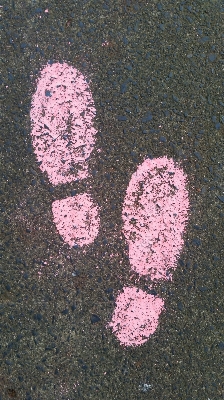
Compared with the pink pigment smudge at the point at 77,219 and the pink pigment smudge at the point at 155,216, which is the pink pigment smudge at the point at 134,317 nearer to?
the pink pigment smudge at the point at 155,216

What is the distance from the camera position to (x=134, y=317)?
Answer: 2.17 meters

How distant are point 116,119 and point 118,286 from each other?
0.96m

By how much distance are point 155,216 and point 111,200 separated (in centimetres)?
27

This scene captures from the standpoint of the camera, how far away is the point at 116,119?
221cm

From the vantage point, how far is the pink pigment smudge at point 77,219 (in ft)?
7.09

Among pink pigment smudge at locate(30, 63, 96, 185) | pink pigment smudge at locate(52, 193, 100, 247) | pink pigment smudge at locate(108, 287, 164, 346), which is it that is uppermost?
pink pigment smudge at locate(30, 63, 96, 185)

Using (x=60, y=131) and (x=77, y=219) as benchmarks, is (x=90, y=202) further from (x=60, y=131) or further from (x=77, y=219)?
(x=60, y=131)

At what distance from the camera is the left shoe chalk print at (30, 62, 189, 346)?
2.17 meters

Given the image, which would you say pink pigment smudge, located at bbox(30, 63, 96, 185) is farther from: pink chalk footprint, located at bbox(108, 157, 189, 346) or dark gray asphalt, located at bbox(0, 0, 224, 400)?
pink chalk footprint, located at bbox(108, 157, 189, 346)

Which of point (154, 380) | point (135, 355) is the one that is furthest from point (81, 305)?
point (154, 380)

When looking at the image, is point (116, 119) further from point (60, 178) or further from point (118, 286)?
point (118, 286)

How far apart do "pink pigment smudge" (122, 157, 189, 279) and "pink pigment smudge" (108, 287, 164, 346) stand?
14cm

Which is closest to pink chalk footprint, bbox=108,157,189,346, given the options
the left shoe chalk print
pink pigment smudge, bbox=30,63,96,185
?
the left shoe chalk print

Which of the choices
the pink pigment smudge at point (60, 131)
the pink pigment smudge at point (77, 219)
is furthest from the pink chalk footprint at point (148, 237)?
the pink pigment smudge at point (60, 131)
